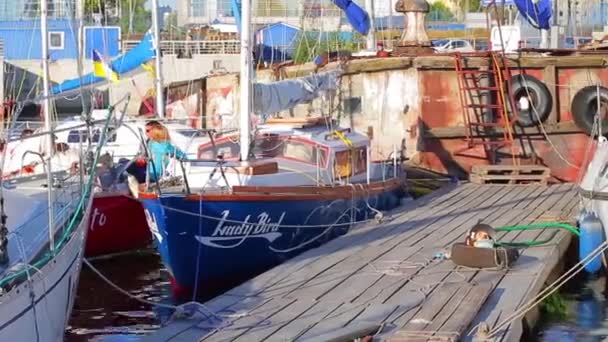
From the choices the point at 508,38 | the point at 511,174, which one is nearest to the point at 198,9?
the point at 508,38

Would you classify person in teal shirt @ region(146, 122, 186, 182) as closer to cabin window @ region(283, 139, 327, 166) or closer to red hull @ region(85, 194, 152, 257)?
red hull @ region(85, 194, 152, 257)

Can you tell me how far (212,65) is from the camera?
56.1m

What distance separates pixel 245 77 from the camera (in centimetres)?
1653

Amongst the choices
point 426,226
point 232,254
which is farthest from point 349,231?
point 232,254

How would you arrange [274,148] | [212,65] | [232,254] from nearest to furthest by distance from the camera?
[232,254], [274,148], [212,65]

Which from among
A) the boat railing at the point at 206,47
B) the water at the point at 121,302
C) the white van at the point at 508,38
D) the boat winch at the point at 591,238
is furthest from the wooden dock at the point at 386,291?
the boat railing at the point at 206,47

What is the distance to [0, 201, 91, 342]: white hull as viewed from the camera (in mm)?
9062

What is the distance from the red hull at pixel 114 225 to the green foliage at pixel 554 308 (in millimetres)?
6810

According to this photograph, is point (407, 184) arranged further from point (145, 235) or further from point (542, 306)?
point (542, 306)

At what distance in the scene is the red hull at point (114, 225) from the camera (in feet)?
63.4

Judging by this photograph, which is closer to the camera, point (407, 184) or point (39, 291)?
point (39, 291)

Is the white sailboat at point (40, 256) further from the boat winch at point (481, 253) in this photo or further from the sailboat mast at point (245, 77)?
the boat winch at point (481, 253)

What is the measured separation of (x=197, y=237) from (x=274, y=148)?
2.74 meters

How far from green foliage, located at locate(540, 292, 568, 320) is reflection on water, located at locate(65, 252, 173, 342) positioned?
182 inches
